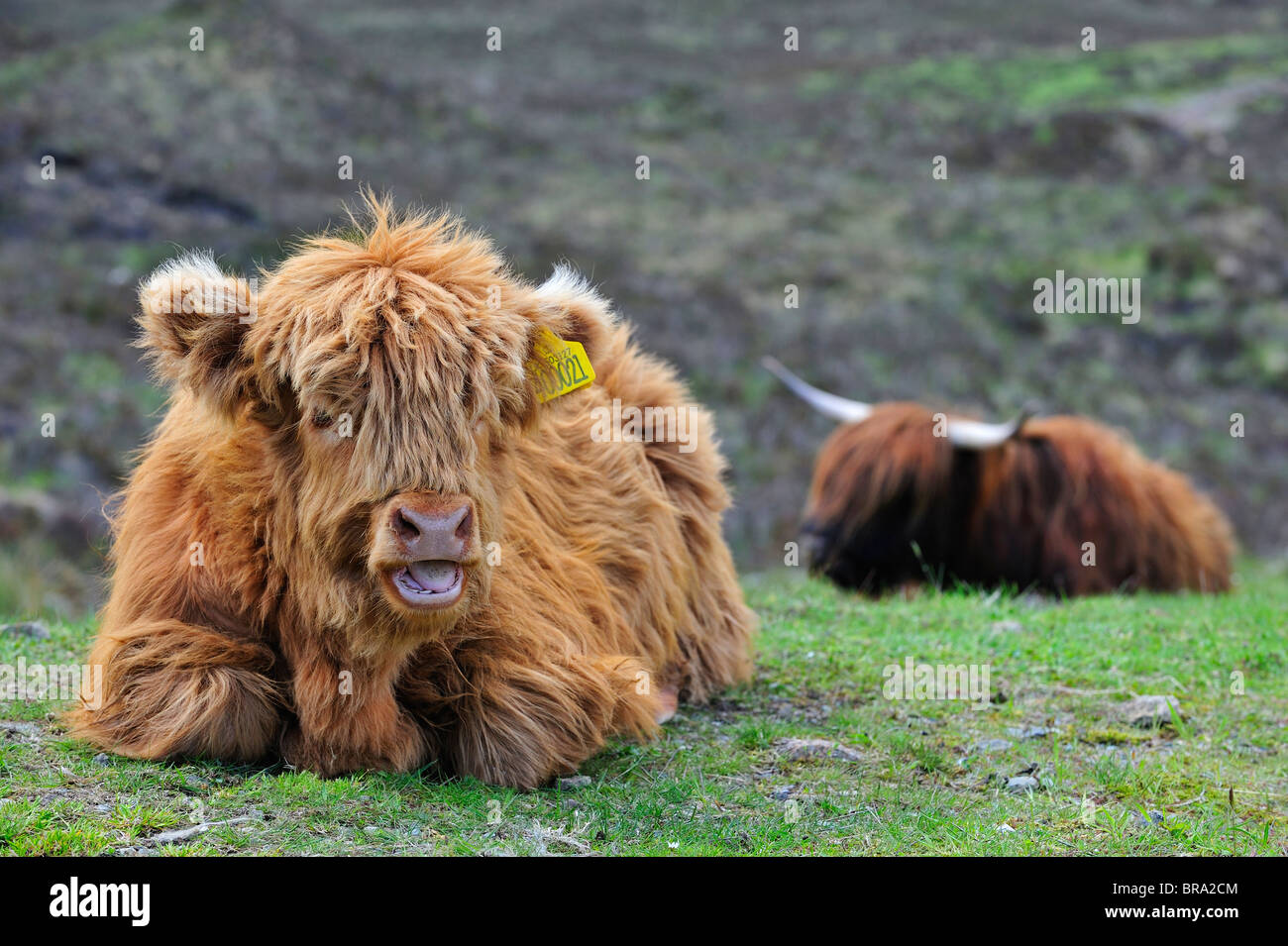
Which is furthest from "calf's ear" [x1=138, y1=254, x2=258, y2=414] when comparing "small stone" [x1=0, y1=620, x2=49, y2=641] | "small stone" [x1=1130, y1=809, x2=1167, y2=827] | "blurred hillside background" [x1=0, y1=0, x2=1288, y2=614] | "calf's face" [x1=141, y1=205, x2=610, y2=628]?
"blurred hillside background" [x1=0, y1=0, x2=1288, y2=614]

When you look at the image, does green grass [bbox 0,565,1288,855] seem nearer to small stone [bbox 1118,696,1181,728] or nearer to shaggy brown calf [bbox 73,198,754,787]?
small stone [bbox 1118,696,1181,728]

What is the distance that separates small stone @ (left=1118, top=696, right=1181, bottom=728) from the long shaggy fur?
10.4 ft

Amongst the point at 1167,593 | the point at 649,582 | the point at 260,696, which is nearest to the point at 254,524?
the point at 260,696

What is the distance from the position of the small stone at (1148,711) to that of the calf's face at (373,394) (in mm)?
2215

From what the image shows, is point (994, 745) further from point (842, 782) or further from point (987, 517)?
point (987, 517)

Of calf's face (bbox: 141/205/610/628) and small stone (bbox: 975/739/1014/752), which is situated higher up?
calf's face (bbox: 141/205/610/628)

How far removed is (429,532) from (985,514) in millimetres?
5540

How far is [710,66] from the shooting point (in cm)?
2791

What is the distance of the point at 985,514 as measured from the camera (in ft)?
26.7

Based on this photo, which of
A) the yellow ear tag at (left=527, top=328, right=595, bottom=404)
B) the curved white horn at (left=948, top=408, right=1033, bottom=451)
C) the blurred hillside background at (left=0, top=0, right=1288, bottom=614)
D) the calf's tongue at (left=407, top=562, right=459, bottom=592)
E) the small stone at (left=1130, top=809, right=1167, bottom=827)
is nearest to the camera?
the calf's tongue at (left=407, top=562, right=459, bottom=592)

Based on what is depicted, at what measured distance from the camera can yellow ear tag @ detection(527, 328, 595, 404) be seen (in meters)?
3.80

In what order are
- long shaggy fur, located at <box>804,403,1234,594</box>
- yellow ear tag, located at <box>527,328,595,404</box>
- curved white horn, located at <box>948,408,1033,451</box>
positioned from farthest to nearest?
curved white horn, located at <box>948,408,1033,451</box> → long shaggy fur, located at <box>804,403,1234,594</box> → yellow ear tag, located at <box>527,328,595,404</box>

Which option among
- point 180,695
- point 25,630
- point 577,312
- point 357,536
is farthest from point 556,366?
point 25,630

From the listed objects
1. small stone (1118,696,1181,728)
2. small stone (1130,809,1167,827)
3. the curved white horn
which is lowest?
small stone (1130,809,1167,827)
